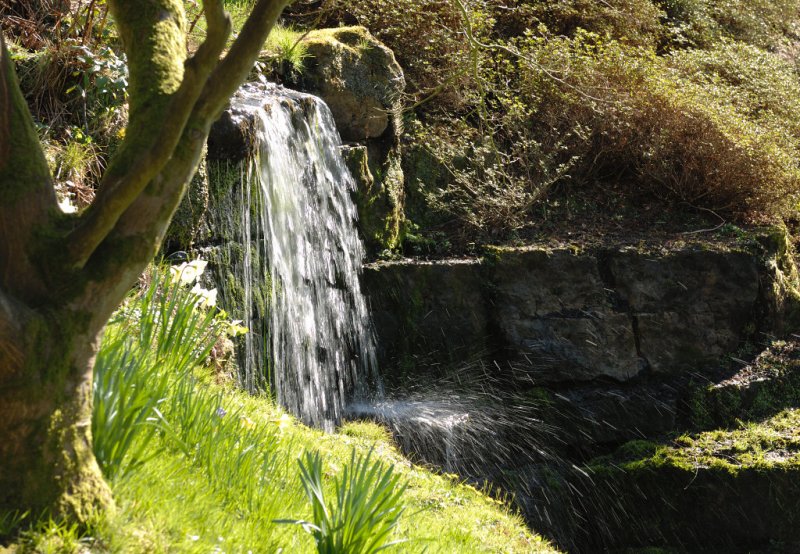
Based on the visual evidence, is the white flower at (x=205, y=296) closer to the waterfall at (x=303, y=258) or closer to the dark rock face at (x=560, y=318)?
the waterfall at (x=303, y=258)

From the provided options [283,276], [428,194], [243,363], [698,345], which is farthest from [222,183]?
[698,345]

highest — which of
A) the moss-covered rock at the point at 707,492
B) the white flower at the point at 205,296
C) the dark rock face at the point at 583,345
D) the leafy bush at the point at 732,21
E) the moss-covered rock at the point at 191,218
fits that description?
the leafy bush at the point at 732,21

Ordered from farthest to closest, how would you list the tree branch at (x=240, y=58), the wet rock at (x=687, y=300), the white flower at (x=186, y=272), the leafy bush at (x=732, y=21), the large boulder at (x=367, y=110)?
the leafy bush at (x=732, y=21) < the large boulder at (x=367, y=110) < the wet rock at (x=687, y=300) < the white flower at (x=186, y=272) < the tree branch at (x=240, y=58)

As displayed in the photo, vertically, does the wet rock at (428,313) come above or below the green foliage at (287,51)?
below

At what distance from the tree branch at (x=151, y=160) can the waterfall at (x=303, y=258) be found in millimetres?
3775

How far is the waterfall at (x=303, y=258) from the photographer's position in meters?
6.43

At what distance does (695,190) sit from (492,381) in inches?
134

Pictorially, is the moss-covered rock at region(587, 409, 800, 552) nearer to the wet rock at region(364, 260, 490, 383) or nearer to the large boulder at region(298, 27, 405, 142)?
the wet rock at region(364, 260, 490, 383)

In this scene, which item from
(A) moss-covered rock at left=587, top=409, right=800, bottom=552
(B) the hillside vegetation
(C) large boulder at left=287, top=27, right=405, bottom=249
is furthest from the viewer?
(B) the hillside vegetation

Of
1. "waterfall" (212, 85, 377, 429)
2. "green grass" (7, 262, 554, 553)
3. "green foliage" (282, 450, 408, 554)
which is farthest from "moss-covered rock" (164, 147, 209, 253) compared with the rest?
"green foliage" (282, 450, 408, 554)

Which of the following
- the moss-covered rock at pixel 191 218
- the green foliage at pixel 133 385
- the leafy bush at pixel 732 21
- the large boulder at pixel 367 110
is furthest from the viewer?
the leafy bush at pixel 732 21

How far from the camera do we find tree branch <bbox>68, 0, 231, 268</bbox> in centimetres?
232

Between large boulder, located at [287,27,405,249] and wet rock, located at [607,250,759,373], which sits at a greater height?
large boulder, located at [287,27,405,249]

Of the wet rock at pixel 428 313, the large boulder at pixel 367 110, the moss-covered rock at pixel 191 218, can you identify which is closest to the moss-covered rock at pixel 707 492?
the wet rock at pixel 428 313
